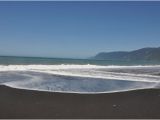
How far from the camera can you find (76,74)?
3.45 m

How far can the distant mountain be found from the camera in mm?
3357

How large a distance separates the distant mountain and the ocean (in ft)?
0.18

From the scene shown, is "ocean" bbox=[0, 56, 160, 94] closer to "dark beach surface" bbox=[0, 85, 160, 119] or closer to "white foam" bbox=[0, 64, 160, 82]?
"white foam" bbox=[0, 64, 160, 82]

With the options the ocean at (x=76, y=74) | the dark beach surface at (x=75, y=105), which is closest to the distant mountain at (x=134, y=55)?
the ocean at (x=76, y=74)

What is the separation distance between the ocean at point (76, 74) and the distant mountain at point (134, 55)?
6 centimetres

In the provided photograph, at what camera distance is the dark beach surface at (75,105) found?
2951 mm

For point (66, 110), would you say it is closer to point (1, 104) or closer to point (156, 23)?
point (1, 104)

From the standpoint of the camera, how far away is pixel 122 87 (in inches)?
134

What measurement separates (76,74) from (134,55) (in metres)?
0.65

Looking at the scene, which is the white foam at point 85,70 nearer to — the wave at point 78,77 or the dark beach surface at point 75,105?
Result: the wave at point 78,77

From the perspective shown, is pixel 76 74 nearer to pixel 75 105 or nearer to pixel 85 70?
pixel 85 70

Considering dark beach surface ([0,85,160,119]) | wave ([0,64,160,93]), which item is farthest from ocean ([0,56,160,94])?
dark beach surface ([0,85,160,119])

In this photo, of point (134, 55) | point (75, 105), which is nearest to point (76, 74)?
point (75, 105)

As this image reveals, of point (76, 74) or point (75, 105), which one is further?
point (76, 74)
